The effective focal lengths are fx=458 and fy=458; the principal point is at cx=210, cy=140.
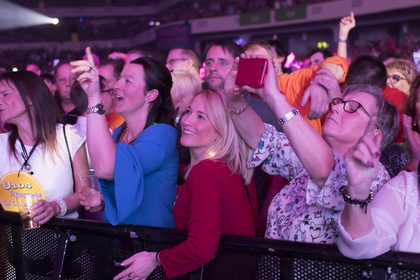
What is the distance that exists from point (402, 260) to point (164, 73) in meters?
1.34

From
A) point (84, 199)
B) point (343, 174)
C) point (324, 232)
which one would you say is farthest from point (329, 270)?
point (84, 199)

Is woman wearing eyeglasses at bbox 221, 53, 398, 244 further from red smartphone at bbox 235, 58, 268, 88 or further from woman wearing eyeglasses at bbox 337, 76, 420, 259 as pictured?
woman wearing eyeglasses at bbox 337, 76, 420, 259

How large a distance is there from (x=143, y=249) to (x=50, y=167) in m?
0.75

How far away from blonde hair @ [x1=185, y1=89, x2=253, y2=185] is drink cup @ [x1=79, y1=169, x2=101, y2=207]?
1.32 feet

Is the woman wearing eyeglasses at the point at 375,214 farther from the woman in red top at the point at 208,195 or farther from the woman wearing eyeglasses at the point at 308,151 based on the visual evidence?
the woman in red top at the point at 208,195

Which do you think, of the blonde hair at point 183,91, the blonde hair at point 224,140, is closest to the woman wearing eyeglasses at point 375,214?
the blonde hair at point 224,140

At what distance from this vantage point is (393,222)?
130 cm

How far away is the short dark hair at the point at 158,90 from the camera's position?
6.82ft

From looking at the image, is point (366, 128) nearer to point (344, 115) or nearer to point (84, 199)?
point (344, 115)

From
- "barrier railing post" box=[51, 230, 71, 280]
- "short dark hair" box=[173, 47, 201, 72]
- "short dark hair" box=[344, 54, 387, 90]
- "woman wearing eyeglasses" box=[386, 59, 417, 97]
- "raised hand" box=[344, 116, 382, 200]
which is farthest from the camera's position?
"woman wearing eyeglasses" box=[386, 59, 417, 97]

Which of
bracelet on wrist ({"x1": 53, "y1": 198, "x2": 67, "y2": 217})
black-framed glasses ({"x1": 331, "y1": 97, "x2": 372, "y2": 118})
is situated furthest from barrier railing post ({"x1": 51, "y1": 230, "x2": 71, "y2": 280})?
black-framed glasses ({"x1": 331, "y1": 97, "x2": 372, "y2": 118})

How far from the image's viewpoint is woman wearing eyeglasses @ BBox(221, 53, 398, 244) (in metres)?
1.39

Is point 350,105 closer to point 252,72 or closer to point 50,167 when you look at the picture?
point 252,72

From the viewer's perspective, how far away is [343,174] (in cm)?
144
